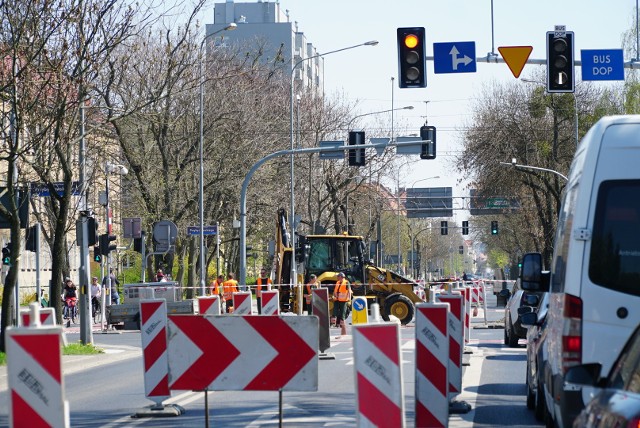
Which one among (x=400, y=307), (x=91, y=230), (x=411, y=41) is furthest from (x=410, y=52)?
(x=400, y=307)

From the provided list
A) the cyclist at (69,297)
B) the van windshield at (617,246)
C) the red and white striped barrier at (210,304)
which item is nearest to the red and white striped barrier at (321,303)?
the red and white striped barrier at (210,304)

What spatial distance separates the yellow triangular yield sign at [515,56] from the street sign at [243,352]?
1304 centimetres

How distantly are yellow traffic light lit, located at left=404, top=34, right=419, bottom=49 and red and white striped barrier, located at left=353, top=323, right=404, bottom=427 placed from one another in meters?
13.8

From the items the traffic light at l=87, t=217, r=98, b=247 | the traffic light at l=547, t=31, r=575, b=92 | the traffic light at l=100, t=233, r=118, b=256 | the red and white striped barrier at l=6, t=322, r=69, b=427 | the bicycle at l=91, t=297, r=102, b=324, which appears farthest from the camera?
the bicycle at l=91, t=297, r=102, b=324

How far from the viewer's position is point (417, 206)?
100 metres

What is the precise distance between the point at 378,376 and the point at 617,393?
2.90 meters

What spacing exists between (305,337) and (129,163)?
3727 centimetres

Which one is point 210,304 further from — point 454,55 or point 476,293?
point 476,293

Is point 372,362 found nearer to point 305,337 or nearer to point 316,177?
point 305,337

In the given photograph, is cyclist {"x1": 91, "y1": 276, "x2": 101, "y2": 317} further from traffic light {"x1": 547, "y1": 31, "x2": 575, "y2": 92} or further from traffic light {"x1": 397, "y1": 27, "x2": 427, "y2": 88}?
traffic light {"x1": 547, "y1": 31, "x2": 575, "y2": 92}

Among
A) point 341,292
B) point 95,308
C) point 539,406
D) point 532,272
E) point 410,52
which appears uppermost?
point 410,52

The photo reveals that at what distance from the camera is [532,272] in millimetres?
11703

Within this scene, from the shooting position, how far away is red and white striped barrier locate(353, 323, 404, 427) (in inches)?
335

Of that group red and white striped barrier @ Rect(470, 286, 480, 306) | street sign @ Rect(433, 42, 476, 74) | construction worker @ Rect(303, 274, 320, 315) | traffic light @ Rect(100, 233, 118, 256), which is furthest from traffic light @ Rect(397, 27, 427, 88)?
red and white striped barrier @ Rect(470, 286, 480, 306)
